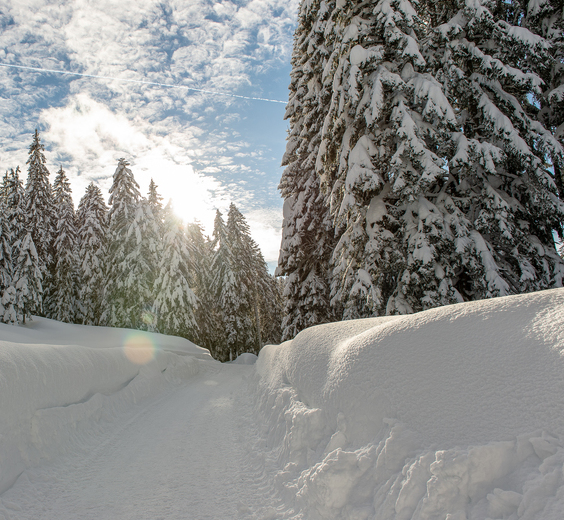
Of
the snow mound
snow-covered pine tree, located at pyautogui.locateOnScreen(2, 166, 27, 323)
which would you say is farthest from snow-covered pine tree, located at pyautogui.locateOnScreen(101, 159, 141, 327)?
the snow mound

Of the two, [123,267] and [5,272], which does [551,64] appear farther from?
[5,272]

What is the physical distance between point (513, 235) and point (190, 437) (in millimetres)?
10162

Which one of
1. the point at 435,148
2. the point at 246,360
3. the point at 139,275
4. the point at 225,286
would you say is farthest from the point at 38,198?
the point at 435,148

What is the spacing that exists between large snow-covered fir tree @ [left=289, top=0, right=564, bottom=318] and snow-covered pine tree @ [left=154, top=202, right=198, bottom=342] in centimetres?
1698

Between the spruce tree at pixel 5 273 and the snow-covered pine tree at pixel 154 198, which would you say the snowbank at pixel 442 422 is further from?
the snow-covered pine tree at pixel 154 198

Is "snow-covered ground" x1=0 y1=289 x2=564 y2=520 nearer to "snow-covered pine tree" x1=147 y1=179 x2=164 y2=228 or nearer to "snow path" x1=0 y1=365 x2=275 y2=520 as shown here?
"snow path" x1=0 y1=365 x2=275 y2=520

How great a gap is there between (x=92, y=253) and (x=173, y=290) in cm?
980

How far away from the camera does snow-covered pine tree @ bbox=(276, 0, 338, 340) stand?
1555cm

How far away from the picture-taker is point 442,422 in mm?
2926

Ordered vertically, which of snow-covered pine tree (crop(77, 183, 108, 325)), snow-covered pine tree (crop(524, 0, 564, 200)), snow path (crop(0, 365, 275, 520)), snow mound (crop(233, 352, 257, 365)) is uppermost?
snow-covered pine tree (crop(524, 0, 564, 200))

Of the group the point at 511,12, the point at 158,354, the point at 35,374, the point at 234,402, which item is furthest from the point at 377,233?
the point at 511,12

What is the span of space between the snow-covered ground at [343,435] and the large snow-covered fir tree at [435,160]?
443 centimetres

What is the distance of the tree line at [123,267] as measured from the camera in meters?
24.2

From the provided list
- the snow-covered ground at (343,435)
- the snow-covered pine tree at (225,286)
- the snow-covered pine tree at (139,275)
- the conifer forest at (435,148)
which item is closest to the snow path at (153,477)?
the snow-covered ground at (343,435)
